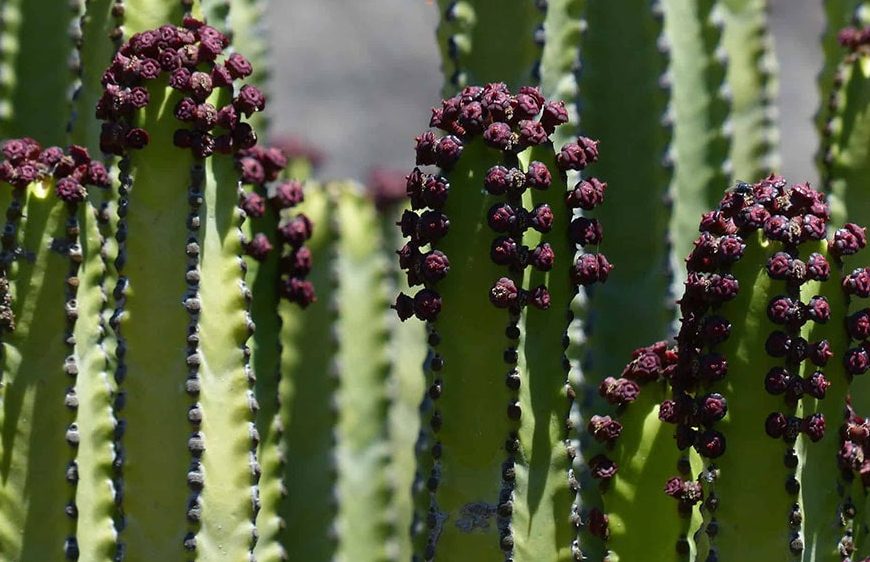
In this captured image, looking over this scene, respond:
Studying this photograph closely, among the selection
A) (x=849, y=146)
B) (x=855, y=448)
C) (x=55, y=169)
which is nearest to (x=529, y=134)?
(x=855, y=448)

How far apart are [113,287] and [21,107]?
77cm

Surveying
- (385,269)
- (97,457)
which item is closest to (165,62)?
(97,457)

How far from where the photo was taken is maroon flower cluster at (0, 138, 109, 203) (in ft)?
9.93

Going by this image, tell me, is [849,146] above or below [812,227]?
above

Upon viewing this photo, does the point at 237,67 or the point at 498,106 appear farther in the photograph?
the point at 237,67

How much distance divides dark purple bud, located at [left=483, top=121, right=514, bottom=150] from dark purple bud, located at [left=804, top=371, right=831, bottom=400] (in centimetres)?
66

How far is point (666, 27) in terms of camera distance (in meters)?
3.75

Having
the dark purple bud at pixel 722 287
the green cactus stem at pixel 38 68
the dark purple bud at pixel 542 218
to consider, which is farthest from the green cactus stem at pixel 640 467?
the green cactus stem at pixel 38 68

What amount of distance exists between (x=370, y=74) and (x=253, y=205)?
8.33 m

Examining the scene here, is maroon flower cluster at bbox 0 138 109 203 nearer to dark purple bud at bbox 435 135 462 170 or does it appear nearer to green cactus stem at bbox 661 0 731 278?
dark purple bud at bbox 435 135 462 170

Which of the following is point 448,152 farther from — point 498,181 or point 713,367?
point 713,367

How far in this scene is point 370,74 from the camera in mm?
11586

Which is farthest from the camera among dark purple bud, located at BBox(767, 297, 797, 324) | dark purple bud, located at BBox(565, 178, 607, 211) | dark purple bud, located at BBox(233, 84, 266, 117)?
dark purple bud, located at BBox(233, 84, 266, 117)

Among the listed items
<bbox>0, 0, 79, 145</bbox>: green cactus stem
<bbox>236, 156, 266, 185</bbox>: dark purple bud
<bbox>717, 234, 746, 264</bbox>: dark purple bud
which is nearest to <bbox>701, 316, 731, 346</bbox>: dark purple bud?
<bbox>717, 234, 746, 264</bbox>: dark purple bud
